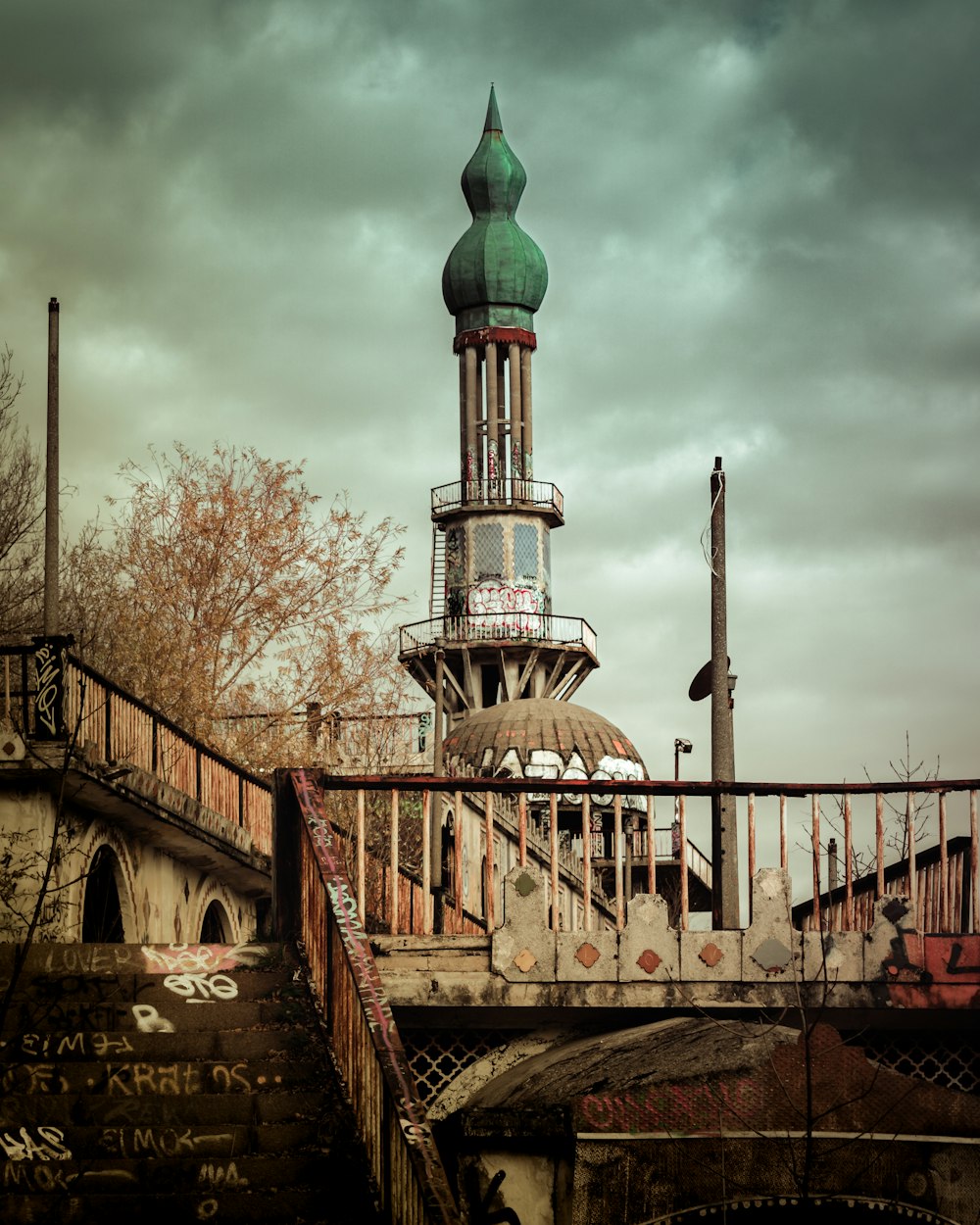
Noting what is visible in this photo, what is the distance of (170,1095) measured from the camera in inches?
395

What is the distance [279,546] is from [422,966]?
24.4 metres

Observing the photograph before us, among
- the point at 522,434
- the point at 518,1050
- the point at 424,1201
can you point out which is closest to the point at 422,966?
the point at 518,1050

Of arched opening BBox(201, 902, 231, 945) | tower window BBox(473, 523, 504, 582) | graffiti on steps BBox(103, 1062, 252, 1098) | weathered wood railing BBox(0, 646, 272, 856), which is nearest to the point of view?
graffiti on steps BBox(103, 1062, 252, 1098)

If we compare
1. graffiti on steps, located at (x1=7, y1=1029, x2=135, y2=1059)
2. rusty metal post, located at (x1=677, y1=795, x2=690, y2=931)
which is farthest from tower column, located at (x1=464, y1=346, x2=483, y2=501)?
graffiti on steps, located at (x1=7, y1=1029, x2=135, y2=1059)

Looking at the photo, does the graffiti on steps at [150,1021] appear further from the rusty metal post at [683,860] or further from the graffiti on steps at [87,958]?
the rusty metal post at [683,860]

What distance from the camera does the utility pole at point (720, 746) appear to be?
16250 mm

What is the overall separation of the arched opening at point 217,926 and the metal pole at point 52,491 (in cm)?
493

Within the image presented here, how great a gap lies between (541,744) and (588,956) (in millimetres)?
46605

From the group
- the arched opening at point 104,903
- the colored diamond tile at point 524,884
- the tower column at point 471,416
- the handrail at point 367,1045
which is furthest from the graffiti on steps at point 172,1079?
the tower column at point 471,416

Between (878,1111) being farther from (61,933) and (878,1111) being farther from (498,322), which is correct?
(498,322)

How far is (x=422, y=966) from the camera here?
40.2 ft

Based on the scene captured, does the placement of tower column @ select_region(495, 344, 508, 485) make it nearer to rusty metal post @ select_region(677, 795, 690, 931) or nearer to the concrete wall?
the concrete wall

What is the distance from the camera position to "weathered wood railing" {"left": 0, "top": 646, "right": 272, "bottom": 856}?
55.0 feet

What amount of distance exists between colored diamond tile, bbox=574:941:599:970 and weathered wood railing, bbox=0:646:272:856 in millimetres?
5110
